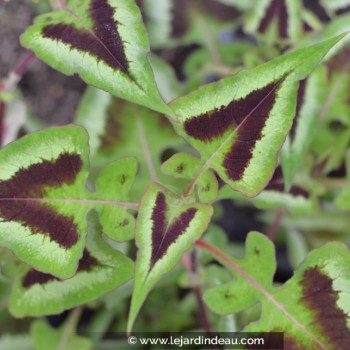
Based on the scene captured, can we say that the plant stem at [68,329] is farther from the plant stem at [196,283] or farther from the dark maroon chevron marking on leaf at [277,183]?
the dark maroon chevron marking on leaf at [277,183]

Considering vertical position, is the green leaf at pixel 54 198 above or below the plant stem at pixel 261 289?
above

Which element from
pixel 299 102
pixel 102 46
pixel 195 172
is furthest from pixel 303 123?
pixel 102 46

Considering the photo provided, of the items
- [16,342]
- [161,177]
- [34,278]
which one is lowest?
[16,342]

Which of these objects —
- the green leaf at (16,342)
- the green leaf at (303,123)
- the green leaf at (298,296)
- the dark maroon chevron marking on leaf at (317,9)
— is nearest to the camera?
the green leaf at (298,296)

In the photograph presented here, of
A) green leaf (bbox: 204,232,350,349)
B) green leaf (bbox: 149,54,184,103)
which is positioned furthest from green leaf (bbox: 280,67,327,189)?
green leaf (bbox: 149,54,184,103)

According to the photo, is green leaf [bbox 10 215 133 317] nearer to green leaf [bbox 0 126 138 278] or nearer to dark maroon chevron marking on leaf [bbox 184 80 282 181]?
green leaf [bbox 0 126 138 278]

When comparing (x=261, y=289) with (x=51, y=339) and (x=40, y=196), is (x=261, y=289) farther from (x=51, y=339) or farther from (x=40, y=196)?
(x=51, y=339)

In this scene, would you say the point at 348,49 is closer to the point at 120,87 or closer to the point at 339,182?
the point at 339,182

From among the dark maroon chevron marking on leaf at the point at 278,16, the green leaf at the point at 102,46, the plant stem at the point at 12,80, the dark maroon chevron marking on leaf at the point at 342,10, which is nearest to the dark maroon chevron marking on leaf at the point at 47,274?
the green leaf at the point at 102,46
